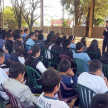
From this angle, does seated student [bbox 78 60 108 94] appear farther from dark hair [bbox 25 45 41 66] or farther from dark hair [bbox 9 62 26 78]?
dark hair [bbox 25 45 41 66]

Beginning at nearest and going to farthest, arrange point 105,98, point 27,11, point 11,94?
point 105,98
point 11,94
point 27,11

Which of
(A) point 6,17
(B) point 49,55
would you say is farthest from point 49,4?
(B) point 49,55

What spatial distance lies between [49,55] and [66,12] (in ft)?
60.4

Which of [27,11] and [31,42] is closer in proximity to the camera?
[31,42]

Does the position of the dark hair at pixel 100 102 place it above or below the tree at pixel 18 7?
below

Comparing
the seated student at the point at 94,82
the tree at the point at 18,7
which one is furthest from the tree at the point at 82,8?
the seated student at the point at 94,82

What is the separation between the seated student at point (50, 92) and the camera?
5.63ft

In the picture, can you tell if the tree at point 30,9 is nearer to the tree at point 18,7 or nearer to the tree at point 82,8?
the tree at point 18,7

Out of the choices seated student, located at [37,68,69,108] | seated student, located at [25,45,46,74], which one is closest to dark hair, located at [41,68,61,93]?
seated student, located at [37,68,69,108]

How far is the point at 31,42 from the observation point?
19.3 ft

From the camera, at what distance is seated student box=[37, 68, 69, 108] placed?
1715mm

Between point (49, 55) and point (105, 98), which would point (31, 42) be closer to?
point (49, 55)

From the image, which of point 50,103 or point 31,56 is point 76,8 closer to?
point 31,56

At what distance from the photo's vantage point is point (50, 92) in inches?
71.1
